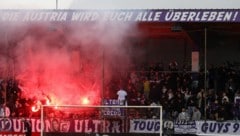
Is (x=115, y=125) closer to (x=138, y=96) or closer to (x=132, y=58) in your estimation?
(x=138, y=96)

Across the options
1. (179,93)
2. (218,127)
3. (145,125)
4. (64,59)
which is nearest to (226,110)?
(218,127)

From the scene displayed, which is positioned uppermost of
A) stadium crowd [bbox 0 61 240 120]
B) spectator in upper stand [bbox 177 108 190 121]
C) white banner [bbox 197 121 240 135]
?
stadium crowd [bbox 0 61 240 120]

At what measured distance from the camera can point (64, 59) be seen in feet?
63.7

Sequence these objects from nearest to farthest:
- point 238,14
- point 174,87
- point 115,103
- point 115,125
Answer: point 115,125 < point 238,14 < point 115,103 < point 174,87

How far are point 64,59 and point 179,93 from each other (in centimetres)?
387

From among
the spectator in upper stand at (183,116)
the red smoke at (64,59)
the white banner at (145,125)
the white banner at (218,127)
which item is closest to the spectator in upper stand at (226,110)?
the white banner at (218,127)

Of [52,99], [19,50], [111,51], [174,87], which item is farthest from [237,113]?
[19,50]

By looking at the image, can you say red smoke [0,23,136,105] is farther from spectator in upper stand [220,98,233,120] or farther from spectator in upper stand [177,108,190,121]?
spectator in upper stand [220,98,233,120]

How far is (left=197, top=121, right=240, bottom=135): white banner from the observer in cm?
1669

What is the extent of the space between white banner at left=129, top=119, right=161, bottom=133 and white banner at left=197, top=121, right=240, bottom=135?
1227mm

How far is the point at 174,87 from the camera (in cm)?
1997

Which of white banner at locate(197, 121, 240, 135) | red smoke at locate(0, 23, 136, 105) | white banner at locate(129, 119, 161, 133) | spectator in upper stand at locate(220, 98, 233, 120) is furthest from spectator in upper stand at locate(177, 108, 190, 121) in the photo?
red smoke at locate(0, 23, 136, 105)

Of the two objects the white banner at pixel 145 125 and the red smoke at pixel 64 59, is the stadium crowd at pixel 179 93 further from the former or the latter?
the white banner at pixel 145 125

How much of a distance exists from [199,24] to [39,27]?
16.7ft
